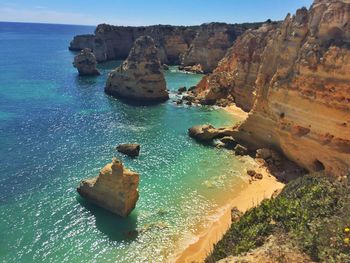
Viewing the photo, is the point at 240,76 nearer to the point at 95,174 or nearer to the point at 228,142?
the point at 228,142

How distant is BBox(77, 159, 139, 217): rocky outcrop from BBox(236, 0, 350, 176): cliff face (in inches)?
598

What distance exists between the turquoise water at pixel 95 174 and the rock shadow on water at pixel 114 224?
2.8 inches

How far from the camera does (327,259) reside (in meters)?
12.1

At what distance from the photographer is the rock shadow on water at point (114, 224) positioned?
26.5m

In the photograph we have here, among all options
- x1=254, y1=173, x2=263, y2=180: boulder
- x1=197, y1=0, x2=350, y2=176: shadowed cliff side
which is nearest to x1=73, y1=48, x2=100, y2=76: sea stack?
x1=197, y1=0, x2=350, y2=176: shadowed cliff side

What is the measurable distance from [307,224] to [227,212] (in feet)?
50.9

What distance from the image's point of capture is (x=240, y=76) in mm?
59375

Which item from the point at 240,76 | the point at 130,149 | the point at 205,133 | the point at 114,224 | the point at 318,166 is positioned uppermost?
the point at 240,76

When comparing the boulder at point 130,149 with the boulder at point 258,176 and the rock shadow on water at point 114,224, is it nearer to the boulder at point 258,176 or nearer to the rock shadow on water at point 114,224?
the rock shadow on water at point 114,224

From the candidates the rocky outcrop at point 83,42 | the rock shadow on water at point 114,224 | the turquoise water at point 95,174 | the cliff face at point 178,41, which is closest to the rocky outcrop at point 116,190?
the rock shadow on water at point 114,224

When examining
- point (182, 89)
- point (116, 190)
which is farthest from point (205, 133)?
point (182, 89)

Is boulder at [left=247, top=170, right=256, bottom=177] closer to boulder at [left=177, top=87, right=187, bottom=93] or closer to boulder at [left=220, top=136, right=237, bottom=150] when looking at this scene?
boulder at [left=220, top=136, right=237, bottom=150]

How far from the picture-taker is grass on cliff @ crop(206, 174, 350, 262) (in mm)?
12773

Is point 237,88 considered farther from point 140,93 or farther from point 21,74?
point 21,74
